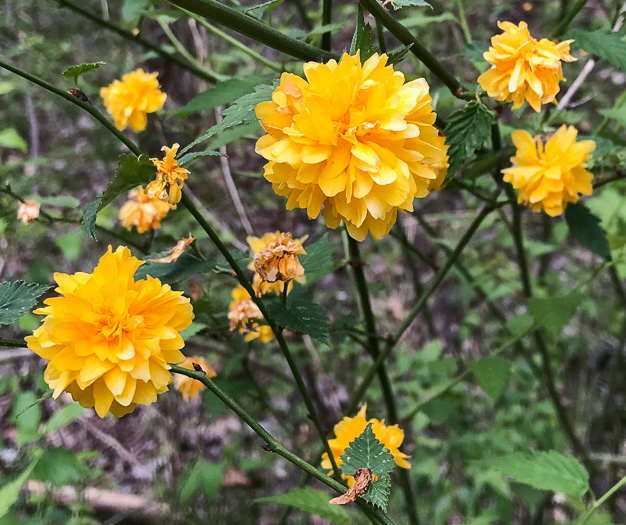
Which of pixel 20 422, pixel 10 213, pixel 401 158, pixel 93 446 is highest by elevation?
pixel 401 158

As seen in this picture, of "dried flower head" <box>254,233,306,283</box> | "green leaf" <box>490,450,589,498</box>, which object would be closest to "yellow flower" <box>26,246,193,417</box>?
"dried flower head" <box>254,233,306,283</box>

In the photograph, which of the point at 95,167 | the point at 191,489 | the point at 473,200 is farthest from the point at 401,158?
the point at 95,167

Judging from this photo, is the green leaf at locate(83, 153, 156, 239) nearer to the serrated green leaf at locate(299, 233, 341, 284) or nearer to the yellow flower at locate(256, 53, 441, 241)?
the yellow flower at locate(256, 53, 441, 241)

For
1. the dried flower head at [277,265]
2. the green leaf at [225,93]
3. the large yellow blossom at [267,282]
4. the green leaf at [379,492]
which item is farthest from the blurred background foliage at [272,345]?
the green leaf at [379,492]

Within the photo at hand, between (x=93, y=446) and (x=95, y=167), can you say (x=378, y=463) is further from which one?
(x=95, y=167)

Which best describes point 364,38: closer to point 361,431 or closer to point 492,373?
point 361,431

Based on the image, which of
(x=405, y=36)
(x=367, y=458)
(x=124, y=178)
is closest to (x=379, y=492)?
(x=367, y=458)

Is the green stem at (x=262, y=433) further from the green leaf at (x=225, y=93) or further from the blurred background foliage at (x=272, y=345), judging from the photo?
the green leaf at (x=225, y=93)
